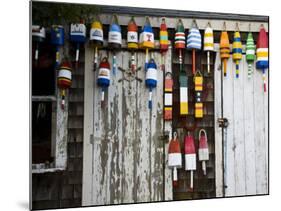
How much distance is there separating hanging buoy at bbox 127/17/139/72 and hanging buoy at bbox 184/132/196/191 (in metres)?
0.67

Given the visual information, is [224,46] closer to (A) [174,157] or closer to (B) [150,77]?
(B) [150,77]

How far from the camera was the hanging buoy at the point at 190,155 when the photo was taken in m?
2.56

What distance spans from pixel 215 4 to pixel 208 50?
0.35m

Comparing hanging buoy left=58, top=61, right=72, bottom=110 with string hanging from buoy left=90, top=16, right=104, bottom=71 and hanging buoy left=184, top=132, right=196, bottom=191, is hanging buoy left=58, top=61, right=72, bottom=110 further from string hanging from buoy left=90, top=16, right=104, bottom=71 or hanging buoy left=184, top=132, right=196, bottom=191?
hanging buoy left=184, top=132, right=196, bottom=191

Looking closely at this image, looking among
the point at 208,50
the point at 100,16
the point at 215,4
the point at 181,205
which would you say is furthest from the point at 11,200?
the point at 215,4

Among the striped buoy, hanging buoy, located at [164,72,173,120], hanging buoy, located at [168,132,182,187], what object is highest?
the striped buoy

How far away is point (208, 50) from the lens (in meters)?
2.61

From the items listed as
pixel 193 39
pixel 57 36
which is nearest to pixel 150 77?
pixel 193 39

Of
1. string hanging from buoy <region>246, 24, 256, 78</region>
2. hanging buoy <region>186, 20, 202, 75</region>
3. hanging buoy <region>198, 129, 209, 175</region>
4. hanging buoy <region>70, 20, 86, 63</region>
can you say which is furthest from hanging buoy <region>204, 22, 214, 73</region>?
hanging buoy <region>70, 20, 86, 63</region>

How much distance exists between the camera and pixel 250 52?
8.79 feet

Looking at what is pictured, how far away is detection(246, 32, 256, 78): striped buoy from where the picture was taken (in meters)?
2.68

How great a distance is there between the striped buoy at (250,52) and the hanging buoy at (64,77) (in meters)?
1.38

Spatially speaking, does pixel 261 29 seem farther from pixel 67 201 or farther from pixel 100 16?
pixel 67 201

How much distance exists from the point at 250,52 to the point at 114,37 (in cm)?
108
